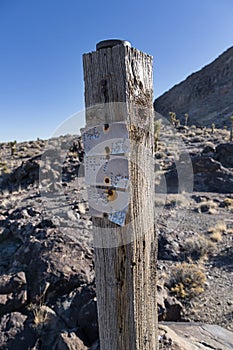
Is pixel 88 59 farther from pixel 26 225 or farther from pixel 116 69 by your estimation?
pixel 26 225

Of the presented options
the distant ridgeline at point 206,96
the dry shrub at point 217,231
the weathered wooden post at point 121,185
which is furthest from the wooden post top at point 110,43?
the distant ridgeline at point 206,96

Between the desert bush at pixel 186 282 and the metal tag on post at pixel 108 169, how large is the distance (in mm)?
3772

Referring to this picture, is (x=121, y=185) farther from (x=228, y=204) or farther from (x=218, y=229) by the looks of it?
(x=228, y=204)

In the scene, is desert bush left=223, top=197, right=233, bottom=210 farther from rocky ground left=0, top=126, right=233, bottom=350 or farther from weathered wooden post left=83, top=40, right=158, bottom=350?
weathered wooden post left=83, top=40, right=158, bottom=350

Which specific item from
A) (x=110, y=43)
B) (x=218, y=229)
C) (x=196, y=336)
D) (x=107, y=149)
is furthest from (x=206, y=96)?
(x=107, y=149)

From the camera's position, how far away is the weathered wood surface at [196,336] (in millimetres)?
2668

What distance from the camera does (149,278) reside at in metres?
1.40

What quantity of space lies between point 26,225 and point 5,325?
11.2ft

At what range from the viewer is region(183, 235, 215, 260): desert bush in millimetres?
6121

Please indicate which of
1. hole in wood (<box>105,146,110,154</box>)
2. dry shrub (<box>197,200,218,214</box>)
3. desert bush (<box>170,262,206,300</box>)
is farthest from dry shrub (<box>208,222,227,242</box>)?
hole in wood (<box>105,146,110,154</box>)

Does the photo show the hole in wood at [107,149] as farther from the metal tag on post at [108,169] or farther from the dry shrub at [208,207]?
the dry shrub at [208,207]

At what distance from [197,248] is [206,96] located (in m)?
71.5

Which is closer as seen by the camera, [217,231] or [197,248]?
[197,248]

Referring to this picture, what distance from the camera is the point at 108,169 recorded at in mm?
1247
